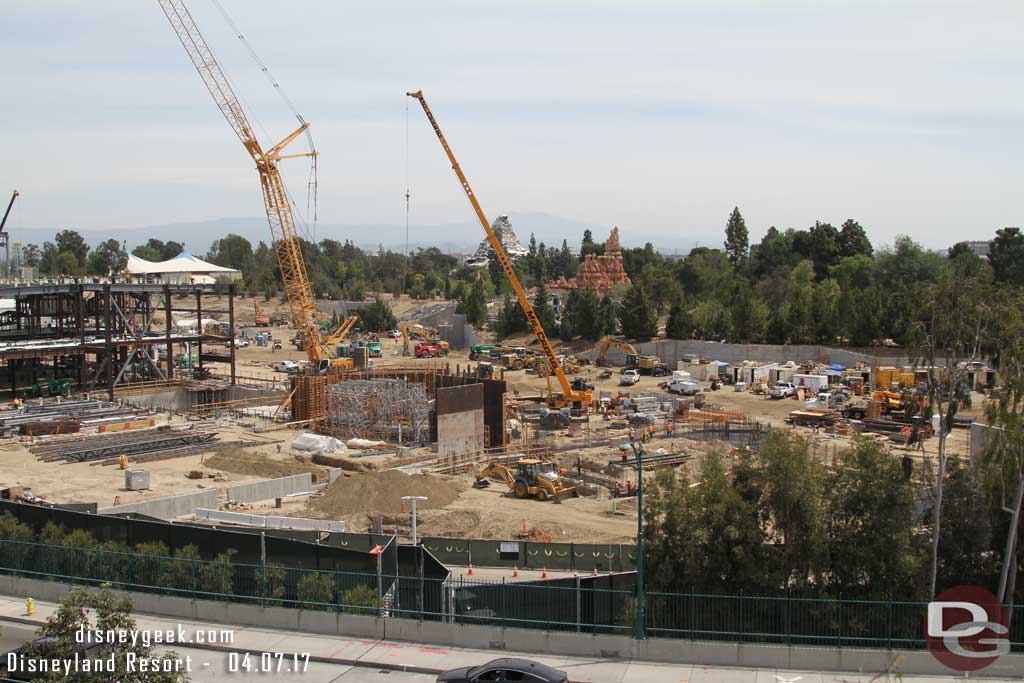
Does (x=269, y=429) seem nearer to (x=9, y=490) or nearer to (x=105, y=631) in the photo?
(x=9, y=490)

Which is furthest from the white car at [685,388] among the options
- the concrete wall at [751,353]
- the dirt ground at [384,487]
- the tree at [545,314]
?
the tree at [545,314]

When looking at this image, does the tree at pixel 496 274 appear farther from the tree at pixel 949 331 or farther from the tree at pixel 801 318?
the tree at pixel 949 331

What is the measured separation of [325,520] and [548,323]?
206 feet

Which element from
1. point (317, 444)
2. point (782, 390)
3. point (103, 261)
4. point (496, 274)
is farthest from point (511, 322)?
point (103, 261)

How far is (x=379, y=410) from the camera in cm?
4922

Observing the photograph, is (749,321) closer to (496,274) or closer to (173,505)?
(173,505)

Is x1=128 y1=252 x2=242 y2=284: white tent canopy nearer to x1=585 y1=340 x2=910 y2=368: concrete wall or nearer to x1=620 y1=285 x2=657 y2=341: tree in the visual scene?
x1=585 y1=340 x2=910 y2=368: concrete wall

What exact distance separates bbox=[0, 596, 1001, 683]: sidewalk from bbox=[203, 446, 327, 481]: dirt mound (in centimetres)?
2036

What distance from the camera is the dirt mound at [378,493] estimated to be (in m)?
34.5

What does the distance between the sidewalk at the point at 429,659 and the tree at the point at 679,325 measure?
2716 inches

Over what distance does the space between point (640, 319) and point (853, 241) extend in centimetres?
3772

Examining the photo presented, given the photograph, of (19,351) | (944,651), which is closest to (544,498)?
(944,651)

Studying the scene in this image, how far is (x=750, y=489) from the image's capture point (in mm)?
20203

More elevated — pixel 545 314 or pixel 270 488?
pixel 545 314
